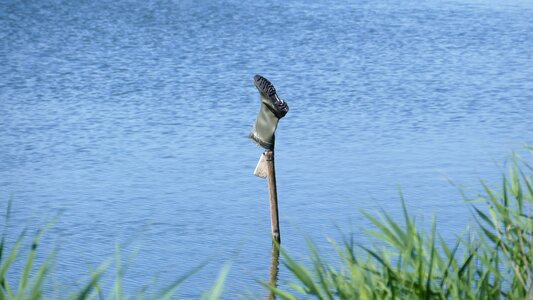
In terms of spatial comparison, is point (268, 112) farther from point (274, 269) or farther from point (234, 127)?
point (234, 127)

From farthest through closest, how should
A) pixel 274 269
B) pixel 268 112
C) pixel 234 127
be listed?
1. pixel 234 127
2. pixel 274 269
3. pixel 268 112

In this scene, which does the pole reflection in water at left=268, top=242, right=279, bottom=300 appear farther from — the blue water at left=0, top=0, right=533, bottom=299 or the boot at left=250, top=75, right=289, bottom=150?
the boot at left=250, top=75, right=289, bottom=150

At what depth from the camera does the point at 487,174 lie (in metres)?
17.7

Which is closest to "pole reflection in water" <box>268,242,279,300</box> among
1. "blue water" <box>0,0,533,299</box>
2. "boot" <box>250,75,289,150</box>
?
"blue water" <box>0,0,533,299</box>

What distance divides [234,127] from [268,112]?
8604mm

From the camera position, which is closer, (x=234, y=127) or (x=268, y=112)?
(x=268, y=112)

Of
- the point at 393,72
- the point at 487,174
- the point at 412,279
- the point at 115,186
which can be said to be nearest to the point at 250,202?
the point at 115,186

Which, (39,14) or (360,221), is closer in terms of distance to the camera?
(360,221)

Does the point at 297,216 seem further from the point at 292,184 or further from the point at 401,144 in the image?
the point at 401,144

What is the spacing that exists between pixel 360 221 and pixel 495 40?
1903cm

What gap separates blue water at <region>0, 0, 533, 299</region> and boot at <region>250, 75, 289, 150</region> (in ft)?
4.53

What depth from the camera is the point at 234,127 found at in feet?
70.4

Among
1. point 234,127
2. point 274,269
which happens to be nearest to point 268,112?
point 274,269

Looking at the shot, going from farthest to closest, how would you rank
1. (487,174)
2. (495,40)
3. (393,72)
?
(495,40)
(393,72)
(487,174)
